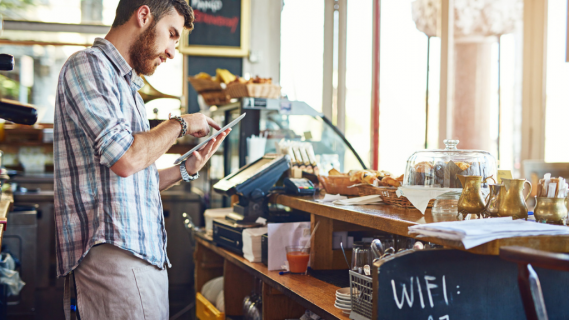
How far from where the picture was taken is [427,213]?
1.75 meters

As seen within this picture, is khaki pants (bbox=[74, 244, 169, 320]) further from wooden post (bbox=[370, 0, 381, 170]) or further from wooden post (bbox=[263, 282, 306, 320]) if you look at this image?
wooden post (bbox=[370, 0, 381, 170])

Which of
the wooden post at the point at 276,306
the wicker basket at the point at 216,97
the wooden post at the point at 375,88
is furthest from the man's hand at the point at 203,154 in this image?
the wooden post at the point at 375,88

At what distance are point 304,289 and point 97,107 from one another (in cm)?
98

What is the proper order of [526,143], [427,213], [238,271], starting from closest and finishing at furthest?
1. [427,213]
2. [238,271]
3. [526,143]

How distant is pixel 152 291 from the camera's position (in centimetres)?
165

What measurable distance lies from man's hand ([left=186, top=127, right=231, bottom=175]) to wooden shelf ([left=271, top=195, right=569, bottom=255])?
49 cm

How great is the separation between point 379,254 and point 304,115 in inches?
78.6

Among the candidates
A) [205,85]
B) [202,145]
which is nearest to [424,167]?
[202,145]

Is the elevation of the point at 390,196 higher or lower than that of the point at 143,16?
lower

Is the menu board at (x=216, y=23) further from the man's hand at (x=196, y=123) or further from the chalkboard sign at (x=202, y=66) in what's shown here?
the man's hand at (x=196, y=123)

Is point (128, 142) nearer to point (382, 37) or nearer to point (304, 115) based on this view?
point (304, 115)

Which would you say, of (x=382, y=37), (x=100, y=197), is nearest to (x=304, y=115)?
(x=382, y=37)

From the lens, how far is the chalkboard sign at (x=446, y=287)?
4.38ft

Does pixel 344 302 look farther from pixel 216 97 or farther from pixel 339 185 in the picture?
pixel 216 97
